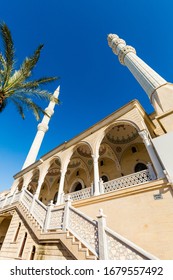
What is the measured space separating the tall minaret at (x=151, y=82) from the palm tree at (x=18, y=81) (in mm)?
6894

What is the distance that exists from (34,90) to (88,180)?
893 cm

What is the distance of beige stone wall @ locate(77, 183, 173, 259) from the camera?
4.89 metres

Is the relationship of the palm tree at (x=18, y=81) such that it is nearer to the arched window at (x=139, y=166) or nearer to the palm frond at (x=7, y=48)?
the palm frond at (x=7, y=48)

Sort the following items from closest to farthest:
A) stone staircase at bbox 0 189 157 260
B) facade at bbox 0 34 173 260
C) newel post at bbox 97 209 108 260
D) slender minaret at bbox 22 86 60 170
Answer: stone staircase at bbox 0 189 157 260, newel post at bbox 97 209 108 260, facade at bbox 0 34 173 260, slender minaret at bbox 22 86 60 170

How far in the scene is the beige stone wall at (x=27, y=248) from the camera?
4.62 metres

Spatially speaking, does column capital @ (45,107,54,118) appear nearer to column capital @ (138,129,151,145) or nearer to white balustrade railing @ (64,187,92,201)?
white balustrade railing @ (64,187,92,201)

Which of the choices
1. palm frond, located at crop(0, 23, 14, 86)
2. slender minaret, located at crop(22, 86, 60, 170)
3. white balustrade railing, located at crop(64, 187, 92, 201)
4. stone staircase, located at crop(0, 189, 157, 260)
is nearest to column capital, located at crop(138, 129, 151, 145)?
white balustrade railing, located at crop(64, 187, 92, 201)

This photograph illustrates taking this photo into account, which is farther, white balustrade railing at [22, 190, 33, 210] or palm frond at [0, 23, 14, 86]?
white balustrade railing at [22, 190, 33, 210]

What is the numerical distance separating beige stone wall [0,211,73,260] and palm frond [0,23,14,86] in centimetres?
746

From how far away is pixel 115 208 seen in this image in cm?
653

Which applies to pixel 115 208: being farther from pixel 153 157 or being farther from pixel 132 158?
pixel 132 158

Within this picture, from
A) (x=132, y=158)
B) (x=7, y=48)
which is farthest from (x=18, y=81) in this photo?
(x=132, y=158)

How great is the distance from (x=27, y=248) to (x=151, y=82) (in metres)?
13.5
